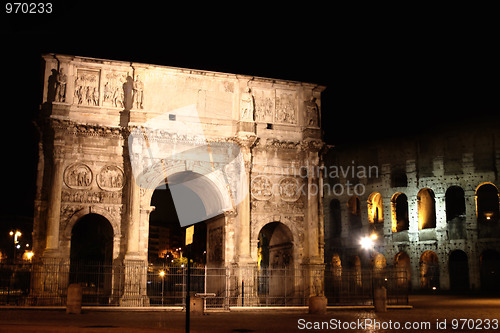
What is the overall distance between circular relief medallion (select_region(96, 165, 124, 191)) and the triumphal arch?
44 millimetres

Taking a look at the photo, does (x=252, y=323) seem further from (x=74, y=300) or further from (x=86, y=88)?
(x=86, y=88)

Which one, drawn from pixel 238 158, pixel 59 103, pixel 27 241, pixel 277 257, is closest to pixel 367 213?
pixel 277 257

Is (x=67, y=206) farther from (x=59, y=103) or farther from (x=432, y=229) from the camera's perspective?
(x=432, y=229)

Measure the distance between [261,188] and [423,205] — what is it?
1717 centimetres

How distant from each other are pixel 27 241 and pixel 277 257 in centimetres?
4709

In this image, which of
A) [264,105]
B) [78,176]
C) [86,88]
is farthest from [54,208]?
[264,105]

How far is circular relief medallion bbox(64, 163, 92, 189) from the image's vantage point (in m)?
23.4

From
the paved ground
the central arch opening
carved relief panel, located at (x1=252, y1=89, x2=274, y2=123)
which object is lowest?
the paved ground

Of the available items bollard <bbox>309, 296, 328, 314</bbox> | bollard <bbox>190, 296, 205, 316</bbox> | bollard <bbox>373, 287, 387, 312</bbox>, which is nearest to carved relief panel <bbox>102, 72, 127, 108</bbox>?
bollard <bbox>190, 296, 205, 316</bbox>

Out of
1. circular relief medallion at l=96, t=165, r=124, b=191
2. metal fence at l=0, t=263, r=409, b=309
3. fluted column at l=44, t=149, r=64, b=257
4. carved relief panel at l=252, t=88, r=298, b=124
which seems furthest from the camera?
carved relief panel at l=252, t=88, r=298, b=124

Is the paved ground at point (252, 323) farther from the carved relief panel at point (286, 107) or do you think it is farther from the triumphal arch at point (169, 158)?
the carved relief panel at point (286, 107)

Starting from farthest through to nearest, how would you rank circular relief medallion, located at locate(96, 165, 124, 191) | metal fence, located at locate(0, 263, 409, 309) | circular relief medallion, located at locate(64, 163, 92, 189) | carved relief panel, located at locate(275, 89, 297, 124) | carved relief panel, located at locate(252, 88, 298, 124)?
carved relief panel, located at locate(275, 89, 297, 124)
carved relief panel, located at locate(252, 88, 298, 124)
circular relief medallion, located at locate(96, 165, 124, 191)
circular relief medallion, located at locate(64, 163, 92, 189)
metal fence, located at locate(0, 263, 409, 309)

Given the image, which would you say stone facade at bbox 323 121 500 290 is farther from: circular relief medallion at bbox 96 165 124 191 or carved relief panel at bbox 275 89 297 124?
circular relief medallion at bbox 96 165 124 191

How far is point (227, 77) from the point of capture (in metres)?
25.9
